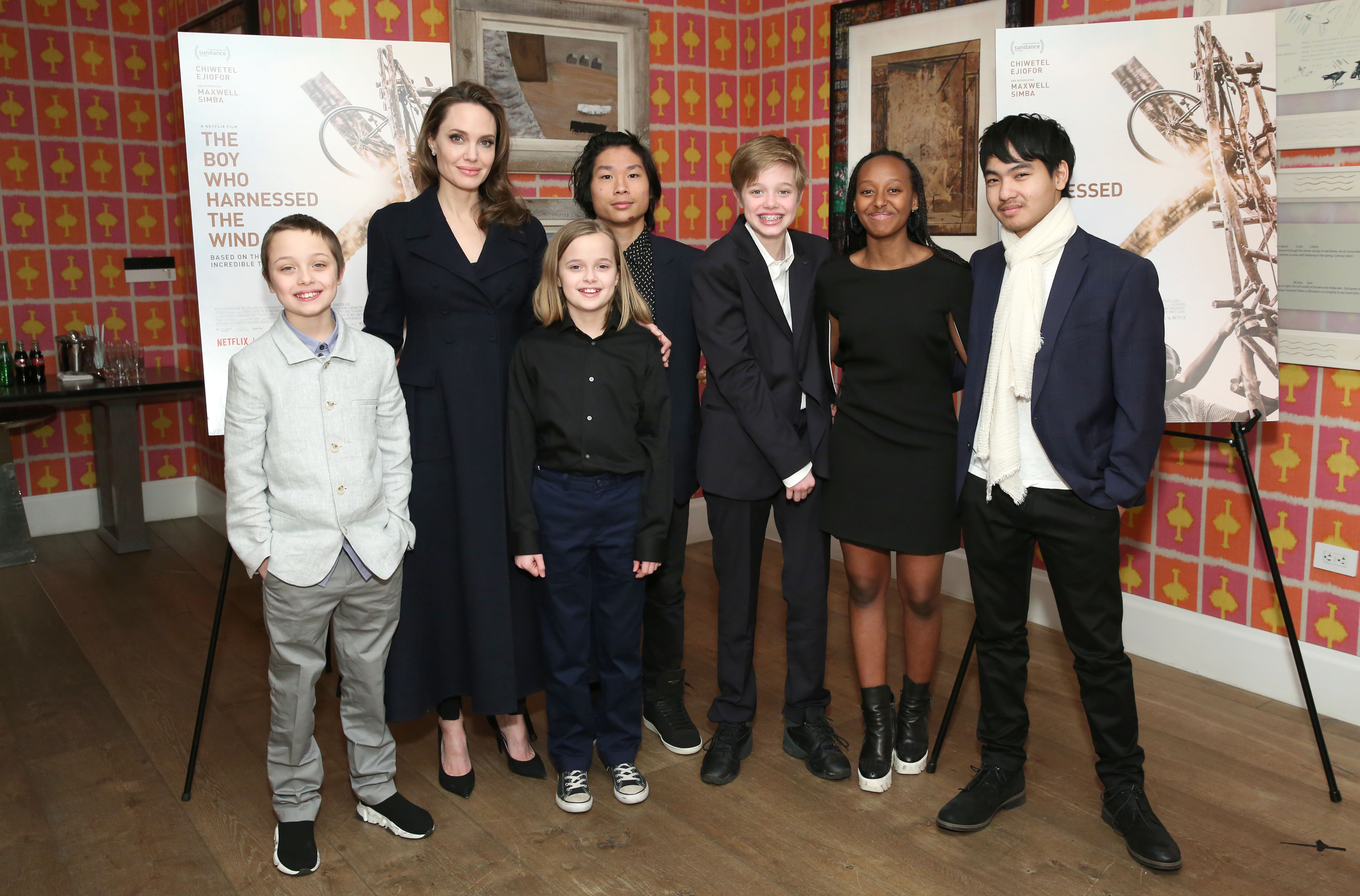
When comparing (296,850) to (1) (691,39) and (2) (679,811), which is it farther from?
(1) (691,39)

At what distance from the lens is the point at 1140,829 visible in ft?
7.57

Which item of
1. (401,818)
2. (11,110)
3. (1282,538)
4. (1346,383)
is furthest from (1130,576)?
(11,110)

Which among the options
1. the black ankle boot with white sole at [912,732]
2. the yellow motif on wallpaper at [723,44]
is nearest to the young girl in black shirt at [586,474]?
the black ankle boot with white sole at [912,732]

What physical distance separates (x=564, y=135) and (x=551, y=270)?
2.03 metres

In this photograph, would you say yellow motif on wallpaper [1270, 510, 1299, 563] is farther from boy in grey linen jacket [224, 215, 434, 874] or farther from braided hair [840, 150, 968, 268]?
boy in grey linen jacket [224, 215, 434, 874]

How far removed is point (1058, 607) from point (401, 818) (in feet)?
5.03

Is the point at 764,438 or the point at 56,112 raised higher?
the point at 56,112

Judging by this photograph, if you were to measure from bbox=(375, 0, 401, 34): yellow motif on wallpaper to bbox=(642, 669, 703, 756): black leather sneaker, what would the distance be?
2516 millimetres

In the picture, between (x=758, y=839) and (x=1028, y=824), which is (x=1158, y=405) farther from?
(x=758, y=839)

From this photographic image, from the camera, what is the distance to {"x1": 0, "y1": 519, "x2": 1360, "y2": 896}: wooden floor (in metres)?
2.26

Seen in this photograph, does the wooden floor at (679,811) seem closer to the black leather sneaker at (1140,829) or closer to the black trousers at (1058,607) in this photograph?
the black leather sneaker at (1140,829)

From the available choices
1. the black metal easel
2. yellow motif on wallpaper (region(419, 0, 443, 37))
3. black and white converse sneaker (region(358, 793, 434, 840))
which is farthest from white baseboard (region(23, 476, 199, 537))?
the black metal easel

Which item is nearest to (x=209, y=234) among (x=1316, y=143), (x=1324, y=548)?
(x=1316, y=143)

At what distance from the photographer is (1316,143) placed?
290 cm
